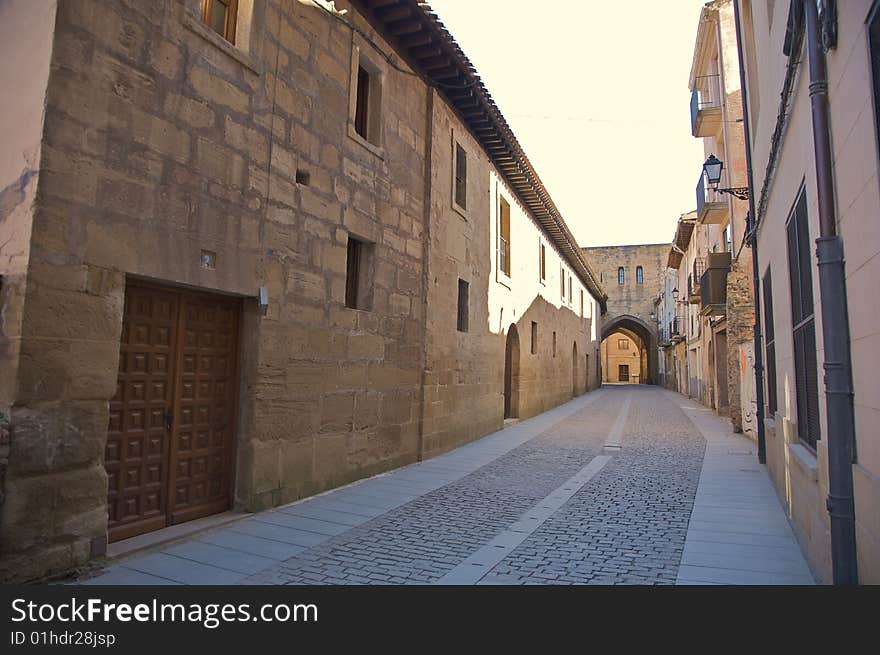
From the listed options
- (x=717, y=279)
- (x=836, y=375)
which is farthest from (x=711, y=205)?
(x=836, y=375)

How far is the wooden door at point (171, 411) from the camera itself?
4141 millimetres

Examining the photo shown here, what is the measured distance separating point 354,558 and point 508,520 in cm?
166

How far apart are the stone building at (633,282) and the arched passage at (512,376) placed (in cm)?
2478

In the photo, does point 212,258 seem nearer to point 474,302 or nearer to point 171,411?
point 171,411

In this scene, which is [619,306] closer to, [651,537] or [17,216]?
[651,537]

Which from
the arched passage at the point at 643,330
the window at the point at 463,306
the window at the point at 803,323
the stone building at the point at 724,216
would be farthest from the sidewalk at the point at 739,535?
the arched passage at the point at 643,330

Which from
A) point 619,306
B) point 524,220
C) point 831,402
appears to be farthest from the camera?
point 619,306

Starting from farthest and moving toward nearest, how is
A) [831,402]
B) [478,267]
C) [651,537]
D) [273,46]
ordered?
[478,267], [273,46], [651,537], [831,402]

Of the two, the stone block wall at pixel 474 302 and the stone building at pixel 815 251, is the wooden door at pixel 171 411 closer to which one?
the stone block wall at pixel 474 302

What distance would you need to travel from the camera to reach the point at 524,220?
1476 cm

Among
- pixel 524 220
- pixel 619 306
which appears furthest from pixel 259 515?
pixel 619 306

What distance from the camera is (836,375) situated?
268 cm

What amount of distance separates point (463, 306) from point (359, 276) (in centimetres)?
354

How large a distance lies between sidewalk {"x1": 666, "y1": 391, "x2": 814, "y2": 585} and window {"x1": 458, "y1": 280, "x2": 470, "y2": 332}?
456 cm
